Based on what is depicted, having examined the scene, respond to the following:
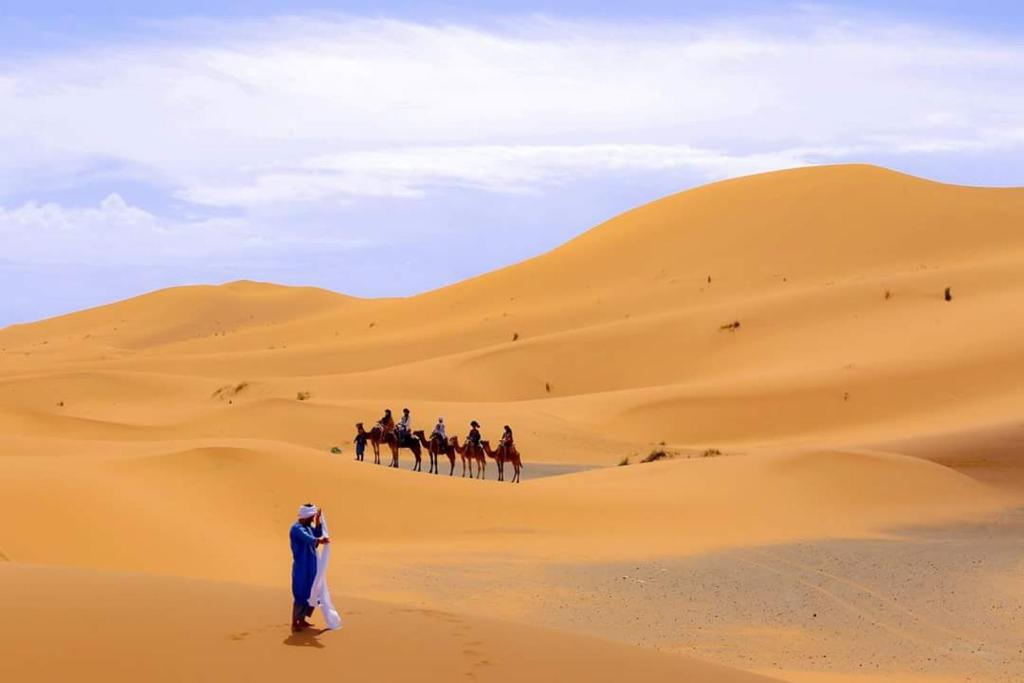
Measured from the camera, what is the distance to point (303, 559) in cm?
1113

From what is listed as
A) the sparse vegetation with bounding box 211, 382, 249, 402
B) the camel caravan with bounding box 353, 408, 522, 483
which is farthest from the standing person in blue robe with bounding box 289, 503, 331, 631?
the sparse vegetation with bounding box 211, 382, 249, 402

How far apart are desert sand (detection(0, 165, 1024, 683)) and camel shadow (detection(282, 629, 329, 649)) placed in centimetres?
5

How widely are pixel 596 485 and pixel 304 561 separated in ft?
53.5

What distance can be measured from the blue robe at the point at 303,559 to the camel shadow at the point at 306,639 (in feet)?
0.75

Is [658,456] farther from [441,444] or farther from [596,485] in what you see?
[596,485]

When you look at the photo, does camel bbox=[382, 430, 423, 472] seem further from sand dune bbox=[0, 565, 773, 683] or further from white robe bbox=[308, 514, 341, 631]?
white robe bbox=[308, 514, 341, 631]

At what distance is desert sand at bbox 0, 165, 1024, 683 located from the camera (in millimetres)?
11523

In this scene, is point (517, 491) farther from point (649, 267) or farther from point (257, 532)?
point (649, 267)

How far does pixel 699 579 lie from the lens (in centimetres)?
1933

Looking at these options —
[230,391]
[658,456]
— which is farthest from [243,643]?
[230,391]

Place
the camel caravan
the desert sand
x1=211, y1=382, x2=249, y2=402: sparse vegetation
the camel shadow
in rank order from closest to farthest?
the camel shadow < the desert sand < the camel caravan < x1=211, y1=382, x2=249, y2=402: sparse vegetation

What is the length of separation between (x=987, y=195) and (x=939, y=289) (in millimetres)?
26537

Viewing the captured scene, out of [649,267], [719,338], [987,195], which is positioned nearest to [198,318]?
[649,267]

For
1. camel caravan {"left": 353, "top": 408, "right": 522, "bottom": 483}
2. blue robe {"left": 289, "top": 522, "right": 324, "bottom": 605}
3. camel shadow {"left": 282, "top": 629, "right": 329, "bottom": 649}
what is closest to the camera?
camel shadow {"left": 282, "top": 629, "right": 329, "bottom": 649}
